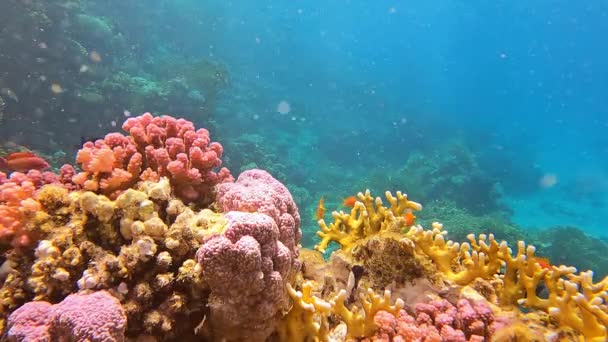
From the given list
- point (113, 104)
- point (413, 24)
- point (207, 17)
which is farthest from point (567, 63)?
point (113, 104)

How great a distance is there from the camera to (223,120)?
2164 centimetres

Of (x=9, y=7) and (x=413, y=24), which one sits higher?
(x=413, y=24)

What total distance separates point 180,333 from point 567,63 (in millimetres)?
124937

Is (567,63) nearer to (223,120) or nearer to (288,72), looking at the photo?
(288,72)

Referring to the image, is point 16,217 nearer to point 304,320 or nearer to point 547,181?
point 304,320

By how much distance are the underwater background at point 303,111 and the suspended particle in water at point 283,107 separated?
0.82 feet

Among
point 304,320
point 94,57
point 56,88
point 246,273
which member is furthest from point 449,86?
point 246,273

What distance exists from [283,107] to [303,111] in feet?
7.25

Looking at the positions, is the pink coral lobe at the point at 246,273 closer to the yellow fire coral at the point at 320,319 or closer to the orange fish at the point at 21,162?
the yellow fire coral at the point at 320,319

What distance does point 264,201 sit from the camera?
2.37 meters

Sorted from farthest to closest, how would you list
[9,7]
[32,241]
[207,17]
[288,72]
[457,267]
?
[288,72], [207,17], [9,7], [457,267], [32,241]

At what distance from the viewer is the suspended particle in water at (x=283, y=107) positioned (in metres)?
29.5

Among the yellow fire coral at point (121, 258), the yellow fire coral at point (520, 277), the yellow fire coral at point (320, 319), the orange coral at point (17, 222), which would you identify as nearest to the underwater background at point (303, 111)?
the orange coral at point (17, 222)

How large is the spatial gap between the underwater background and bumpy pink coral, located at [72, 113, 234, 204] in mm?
9202
